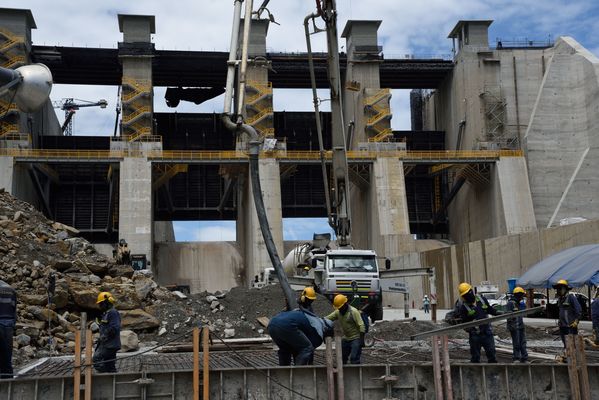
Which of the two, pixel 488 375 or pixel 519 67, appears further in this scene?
pixel 519 67

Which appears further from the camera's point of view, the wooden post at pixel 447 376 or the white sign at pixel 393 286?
the white sign at pixel 393 286

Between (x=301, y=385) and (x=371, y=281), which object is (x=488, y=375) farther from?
(x=371, y=281)

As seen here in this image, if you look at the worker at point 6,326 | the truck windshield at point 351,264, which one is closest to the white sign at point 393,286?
the truck windshield at point 351,264

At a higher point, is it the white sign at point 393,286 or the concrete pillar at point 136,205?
the concrete pillar at point 136,205

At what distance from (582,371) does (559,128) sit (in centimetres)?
4348

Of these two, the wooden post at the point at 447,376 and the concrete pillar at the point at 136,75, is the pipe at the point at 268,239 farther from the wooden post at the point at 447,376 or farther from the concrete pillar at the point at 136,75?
the concrete pillar at the point at 136,75

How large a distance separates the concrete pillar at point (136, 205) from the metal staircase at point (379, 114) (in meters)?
17.1

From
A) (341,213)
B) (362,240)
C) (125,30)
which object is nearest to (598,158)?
(362,240)

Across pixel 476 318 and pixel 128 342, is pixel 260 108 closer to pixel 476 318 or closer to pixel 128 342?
pixel 128 342

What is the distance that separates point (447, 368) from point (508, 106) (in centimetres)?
4602

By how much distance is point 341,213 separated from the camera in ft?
89.1

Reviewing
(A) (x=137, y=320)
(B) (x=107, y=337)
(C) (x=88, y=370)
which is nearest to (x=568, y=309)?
(B) (x=107, y=337)

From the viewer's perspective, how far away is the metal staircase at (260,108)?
5151cm

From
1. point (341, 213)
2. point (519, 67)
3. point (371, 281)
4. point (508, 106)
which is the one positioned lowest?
point (371, 281)
